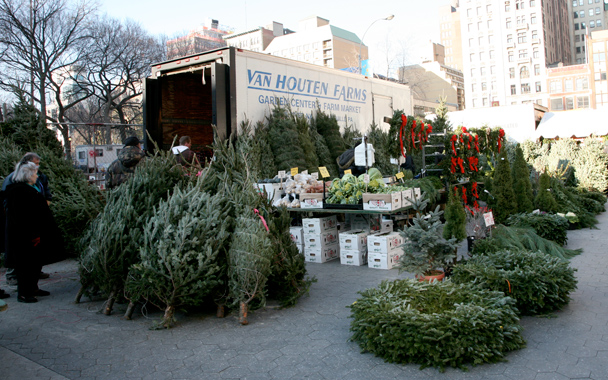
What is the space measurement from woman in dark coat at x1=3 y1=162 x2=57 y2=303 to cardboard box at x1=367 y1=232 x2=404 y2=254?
13.8 feet

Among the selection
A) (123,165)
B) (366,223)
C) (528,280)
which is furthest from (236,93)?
(528,280)

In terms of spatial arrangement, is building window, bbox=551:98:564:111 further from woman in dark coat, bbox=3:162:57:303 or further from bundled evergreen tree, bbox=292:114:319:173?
woman in dark coat, bbox=3:162:57:303

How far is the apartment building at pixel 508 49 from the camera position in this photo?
89562mm

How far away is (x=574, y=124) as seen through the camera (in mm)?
26906

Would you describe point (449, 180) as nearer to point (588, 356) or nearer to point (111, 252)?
point (588, 356)

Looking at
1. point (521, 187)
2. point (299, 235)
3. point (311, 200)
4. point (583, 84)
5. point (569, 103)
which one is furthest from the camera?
point (569, 103)

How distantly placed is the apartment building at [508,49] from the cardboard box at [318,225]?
3474 inches

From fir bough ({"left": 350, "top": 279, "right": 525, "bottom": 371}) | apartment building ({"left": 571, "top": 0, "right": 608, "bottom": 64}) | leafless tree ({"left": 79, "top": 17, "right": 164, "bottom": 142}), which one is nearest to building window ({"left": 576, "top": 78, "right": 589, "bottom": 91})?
apartment building ({"left": 571, "top": 0, "right": 608, "bottom": 64})

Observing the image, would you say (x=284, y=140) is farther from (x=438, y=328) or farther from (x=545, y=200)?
(x=438, y=328)

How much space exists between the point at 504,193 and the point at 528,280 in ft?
15.7

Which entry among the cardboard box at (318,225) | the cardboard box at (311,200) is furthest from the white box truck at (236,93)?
the cardboard box at (318,225)

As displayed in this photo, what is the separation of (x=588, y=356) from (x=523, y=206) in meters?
5.85

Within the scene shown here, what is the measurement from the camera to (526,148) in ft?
70.8

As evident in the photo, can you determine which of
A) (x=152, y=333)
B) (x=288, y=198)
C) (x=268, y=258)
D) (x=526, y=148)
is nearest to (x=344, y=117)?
(x=288, y=198)
